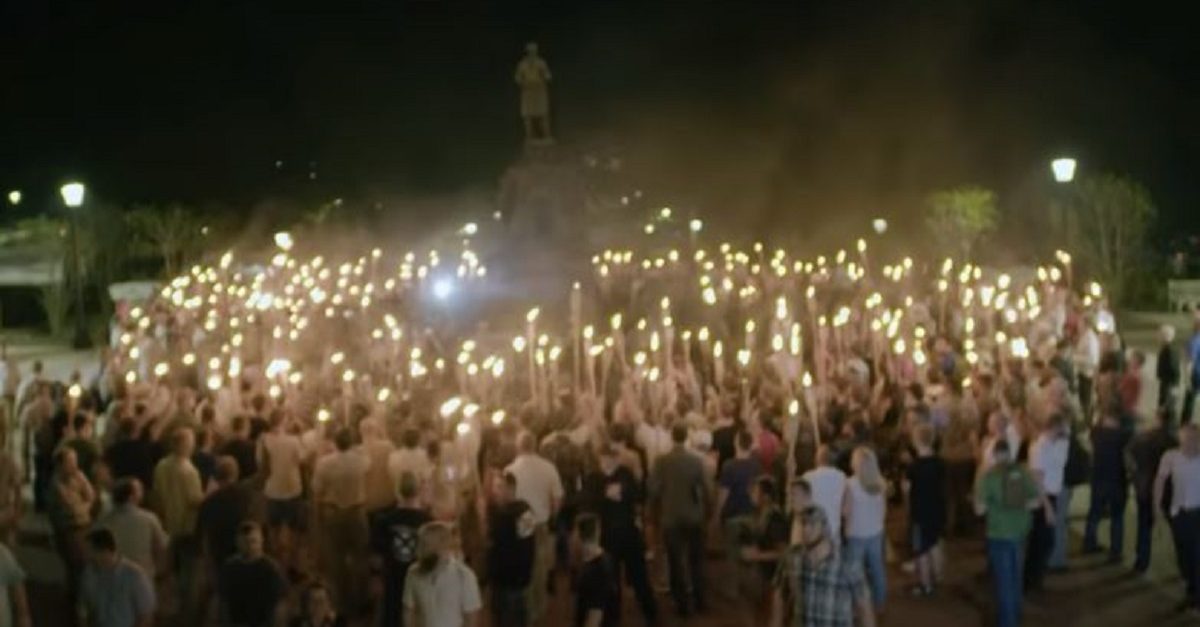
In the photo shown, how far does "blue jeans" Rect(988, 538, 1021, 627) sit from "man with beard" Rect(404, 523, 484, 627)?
4.18 meters

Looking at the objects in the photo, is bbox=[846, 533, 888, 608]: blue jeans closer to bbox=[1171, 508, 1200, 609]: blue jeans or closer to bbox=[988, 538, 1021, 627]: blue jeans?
bbox=[988, 538, 1021, 627]: blue jeans

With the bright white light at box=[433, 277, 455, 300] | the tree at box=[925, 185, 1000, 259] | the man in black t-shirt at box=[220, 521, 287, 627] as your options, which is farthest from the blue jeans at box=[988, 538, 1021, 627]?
the tree at box=[925, 185, 1000, 259]

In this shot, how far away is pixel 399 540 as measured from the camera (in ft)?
34.0

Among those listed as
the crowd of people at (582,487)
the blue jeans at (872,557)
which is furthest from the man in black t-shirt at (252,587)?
the blue jeans at (872,557)

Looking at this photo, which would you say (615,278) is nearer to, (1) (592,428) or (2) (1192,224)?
(1) (592,428)

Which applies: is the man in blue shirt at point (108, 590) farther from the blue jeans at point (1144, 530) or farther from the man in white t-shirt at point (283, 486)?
the blue jeans at point (1144, 530)

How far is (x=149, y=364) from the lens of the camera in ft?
63.1

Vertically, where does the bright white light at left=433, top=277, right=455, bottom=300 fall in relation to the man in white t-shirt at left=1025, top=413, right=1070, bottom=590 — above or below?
above

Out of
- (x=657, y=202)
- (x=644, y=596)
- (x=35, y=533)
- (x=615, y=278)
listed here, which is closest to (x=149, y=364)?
(x=35, y=533)

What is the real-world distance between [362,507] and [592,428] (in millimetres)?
2382

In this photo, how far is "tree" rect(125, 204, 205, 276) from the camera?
134ft

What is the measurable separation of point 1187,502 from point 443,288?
61.0 ft

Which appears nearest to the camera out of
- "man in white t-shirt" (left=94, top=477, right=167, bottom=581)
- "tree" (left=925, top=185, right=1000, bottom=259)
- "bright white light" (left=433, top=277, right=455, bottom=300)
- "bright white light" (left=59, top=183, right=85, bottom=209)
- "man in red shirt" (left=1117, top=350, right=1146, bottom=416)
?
"man in white t-shirt" (left=94, top=477, right=167, bottom=581)

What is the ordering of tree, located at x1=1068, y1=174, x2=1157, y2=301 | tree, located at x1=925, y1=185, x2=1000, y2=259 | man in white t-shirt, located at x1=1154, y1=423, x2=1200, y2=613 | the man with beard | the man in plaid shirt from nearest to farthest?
the man in plaid shirt < the man with beard < man in white t-shirt, located at x1=1154, y1=423, x2=1200, y2=613 < tree, located at x1=1068, y1=174, x2=1157, y2=301 < tree, located at x1=925, y1=185, x2=1000, y2=259
